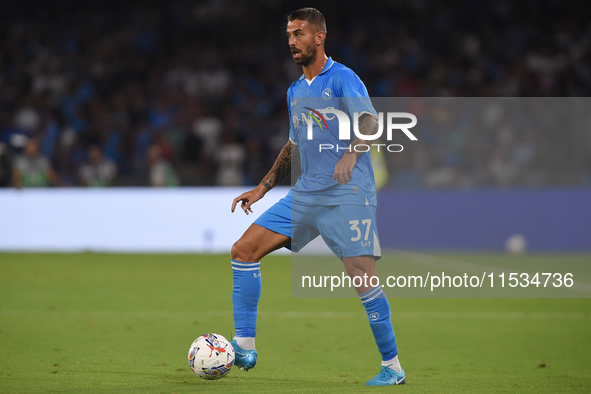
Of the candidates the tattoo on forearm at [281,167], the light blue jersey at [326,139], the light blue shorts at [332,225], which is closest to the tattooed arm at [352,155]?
the light blue jersey at [326,139]

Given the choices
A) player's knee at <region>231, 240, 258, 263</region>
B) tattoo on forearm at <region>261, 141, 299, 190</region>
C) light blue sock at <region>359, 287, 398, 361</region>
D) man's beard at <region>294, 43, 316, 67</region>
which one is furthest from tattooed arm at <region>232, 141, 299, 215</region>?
light blue sock at <region>359, 287, 398, 361</region>

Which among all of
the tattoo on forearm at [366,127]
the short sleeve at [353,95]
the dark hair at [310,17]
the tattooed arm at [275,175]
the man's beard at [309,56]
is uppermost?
the dark hair at [310,17]

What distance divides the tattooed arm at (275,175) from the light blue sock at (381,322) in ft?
3.28

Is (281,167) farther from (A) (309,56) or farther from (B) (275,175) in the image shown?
(A) (309,56)

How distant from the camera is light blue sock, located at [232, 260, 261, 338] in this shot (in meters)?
4.70

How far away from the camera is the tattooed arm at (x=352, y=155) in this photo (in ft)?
14.2

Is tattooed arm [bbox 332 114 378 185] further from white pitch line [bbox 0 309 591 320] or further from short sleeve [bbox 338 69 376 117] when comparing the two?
white pitch line [bbox 0 309 591 320]

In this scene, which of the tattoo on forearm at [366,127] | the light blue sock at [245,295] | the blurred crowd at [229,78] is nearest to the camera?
the tattoo on forearm at [366,127]

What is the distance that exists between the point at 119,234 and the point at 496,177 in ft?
23.0

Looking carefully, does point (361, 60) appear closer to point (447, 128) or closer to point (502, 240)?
point (447, 128)

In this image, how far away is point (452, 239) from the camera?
14.1 m

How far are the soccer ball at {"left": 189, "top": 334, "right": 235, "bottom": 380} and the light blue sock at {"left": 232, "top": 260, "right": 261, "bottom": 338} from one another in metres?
0.19

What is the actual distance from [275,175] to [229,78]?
1356 cm

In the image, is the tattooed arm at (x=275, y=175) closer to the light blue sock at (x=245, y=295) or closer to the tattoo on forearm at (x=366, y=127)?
the light blue sock at (x=245, y=295)
